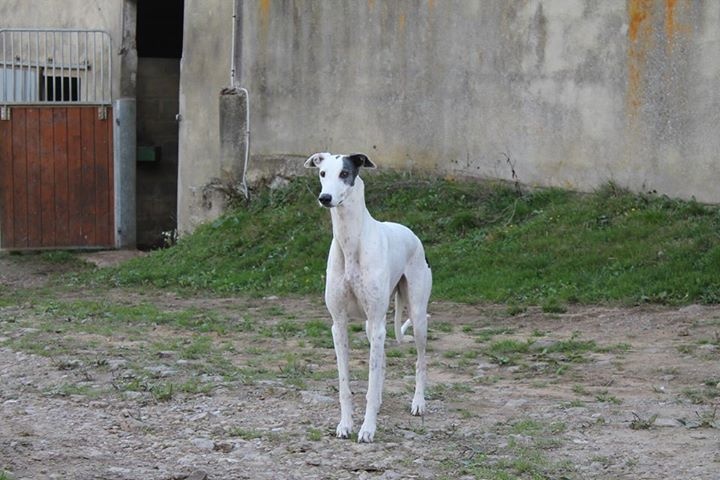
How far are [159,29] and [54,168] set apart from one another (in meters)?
2.78

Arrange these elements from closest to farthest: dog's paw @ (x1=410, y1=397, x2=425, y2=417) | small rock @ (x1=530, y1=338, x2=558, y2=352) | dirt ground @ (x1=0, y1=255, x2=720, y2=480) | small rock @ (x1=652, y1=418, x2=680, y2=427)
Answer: dirt ground @ (x1=0, y1=255, x2=720, y2=480)
small rock @ (x1=652, y1=418, x2=680, y2=427)
dog's paw @ (x1=410, y1=397, x2=425, y2=417)
small rock @ (x1=530, y1=338, x2=558, y2=352)

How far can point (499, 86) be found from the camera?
13656 mm

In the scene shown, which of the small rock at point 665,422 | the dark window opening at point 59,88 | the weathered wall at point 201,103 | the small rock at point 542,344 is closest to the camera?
the small rock at point 665,422

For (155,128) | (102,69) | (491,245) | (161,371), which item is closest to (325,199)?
A: (161,371)

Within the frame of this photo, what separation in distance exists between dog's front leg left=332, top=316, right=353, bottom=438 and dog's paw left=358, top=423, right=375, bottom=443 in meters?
0.12

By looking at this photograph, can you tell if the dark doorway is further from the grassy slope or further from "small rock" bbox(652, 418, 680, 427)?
"small rock" bbox(652, 418, 680, 427)

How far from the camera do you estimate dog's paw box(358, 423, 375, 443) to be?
676cm

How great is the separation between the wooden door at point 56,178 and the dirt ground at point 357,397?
525cm

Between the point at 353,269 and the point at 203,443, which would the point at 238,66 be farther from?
the point at 203,443

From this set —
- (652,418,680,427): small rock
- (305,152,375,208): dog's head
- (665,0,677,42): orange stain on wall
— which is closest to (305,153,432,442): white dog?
(305,152,375,208): dog's head

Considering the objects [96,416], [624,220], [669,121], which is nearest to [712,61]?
[669,121]

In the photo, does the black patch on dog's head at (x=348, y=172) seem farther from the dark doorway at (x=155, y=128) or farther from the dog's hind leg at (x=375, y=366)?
the dark doorway at (x=155, y=128)

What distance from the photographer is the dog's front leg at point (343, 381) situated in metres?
6.91

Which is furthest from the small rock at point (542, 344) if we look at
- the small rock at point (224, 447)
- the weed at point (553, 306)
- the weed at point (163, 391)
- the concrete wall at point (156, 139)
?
the concrete wall at point (156, 139)
